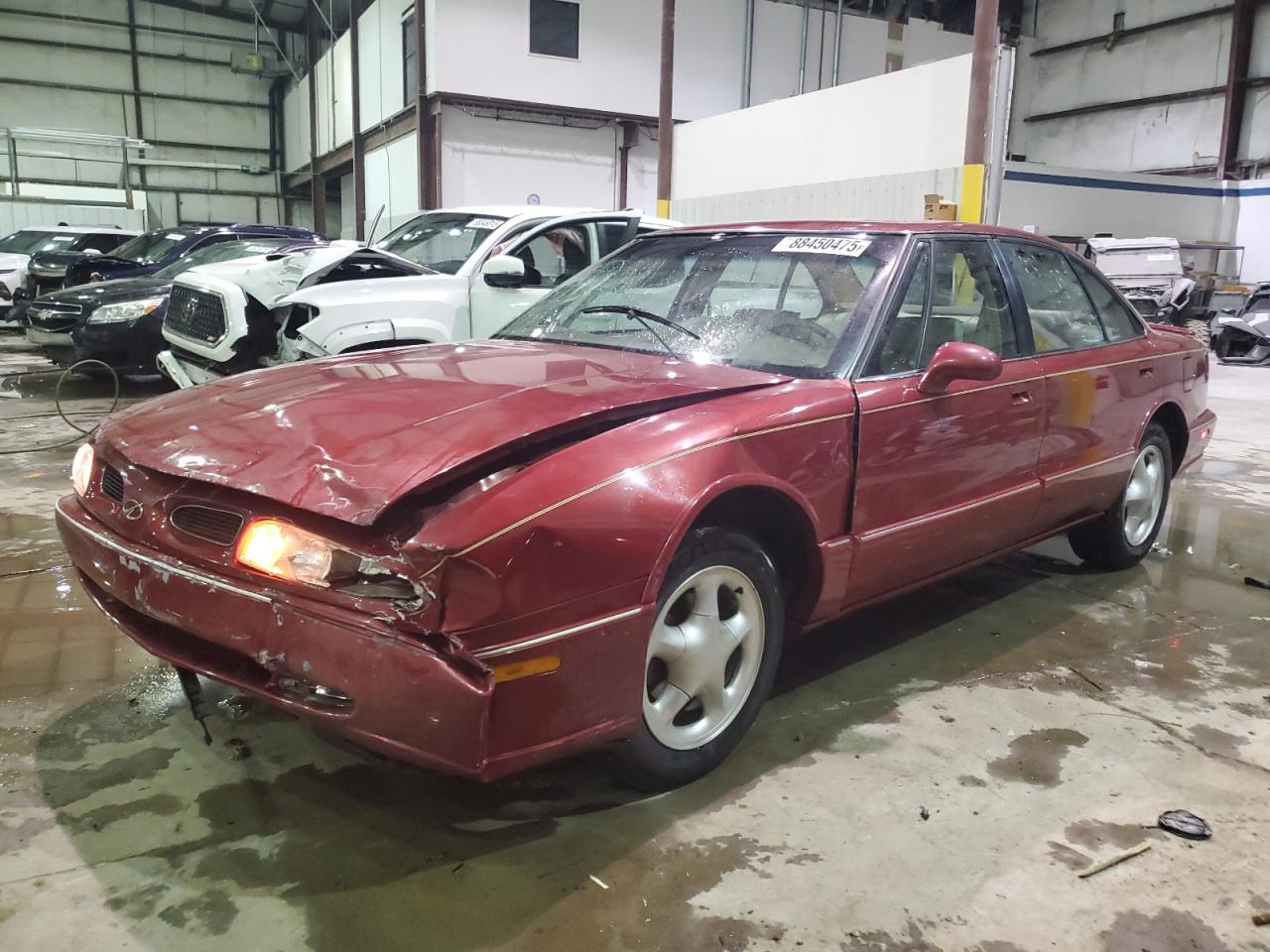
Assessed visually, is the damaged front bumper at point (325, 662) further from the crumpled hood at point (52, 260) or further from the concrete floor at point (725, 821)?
the crumpled hood at point (52, 260)

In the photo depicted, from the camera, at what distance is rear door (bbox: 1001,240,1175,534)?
342cm

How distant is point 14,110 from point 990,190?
76.6ft

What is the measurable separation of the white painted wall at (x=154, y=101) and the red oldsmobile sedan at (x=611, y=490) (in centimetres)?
2408

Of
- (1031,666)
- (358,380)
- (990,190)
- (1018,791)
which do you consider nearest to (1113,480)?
(1031,666)

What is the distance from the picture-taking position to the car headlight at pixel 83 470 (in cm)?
242

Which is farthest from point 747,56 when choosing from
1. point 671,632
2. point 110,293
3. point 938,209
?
point 671,632

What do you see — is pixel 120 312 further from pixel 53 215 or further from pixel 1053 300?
pixel 53 215

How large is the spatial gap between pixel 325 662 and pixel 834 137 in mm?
11574

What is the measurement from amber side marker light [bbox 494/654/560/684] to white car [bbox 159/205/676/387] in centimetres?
380

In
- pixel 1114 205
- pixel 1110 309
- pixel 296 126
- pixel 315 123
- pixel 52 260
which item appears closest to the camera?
pixel 1110 309

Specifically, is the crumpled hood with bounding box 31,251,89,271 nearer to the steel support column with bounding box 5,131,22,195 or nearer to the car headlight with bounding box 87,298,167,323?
the car headlight with bounding box 87,298,167,323

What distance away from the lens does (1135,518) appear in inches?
166

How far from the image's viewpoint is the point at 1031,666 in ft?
10.5

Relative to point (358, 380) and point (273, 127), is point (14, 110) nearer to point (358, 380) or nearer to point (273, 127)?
point (273, 127)
